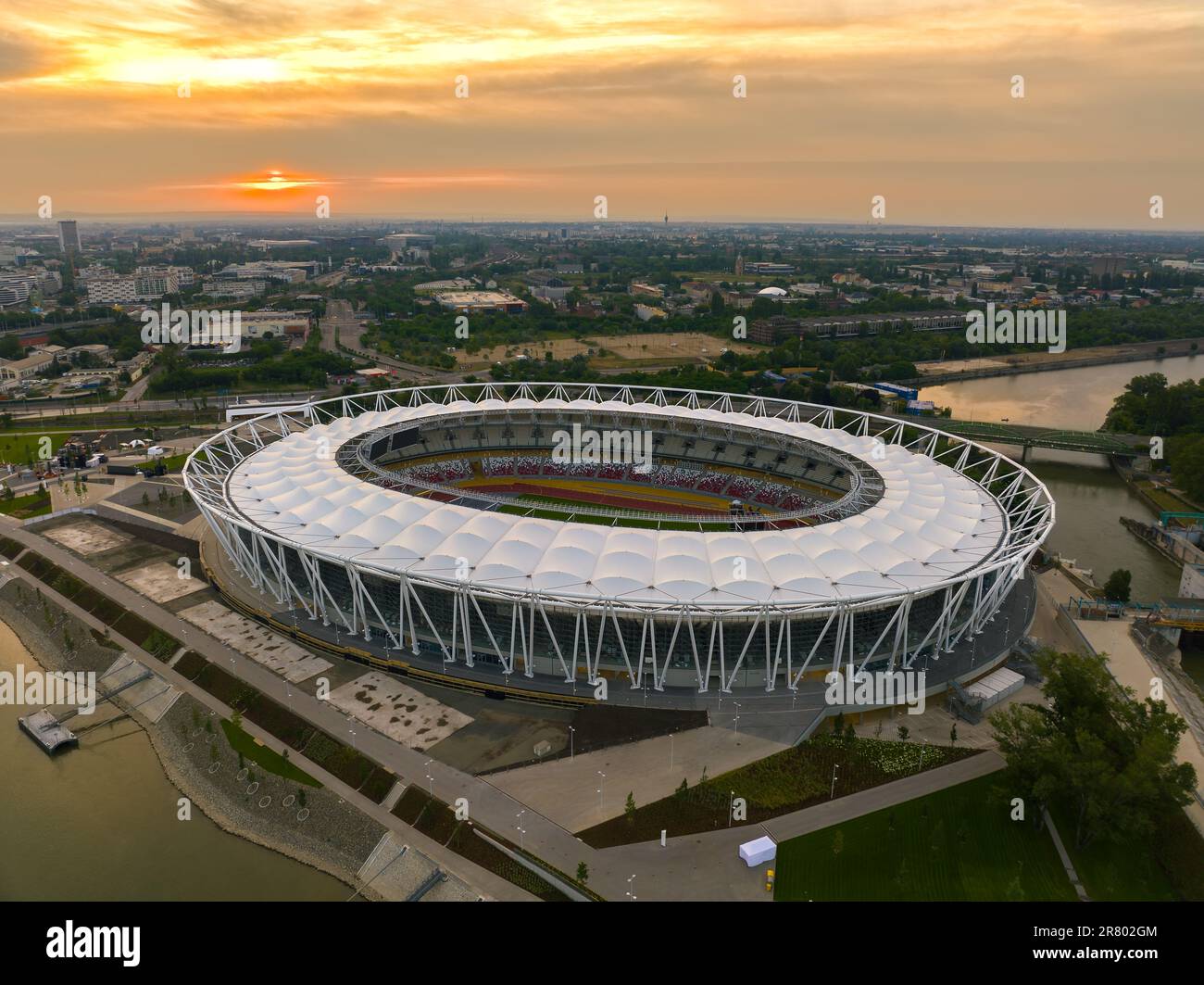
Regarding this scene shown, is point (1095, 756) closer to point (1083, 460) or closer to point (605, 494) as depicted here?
point (605, 494)

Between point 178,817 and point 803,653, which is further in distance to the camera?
point 803,653

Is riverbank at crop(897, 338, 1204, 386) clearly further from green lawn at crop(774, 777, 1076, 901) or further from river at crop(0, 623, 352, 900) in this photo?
river at crop(0, 623, 352, 900)

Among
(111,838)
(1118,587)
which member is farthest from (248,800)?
(1118,587)

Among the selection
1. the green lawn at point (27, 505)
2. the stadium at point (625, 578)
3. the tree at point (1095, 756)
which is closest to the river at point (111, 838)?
the stadium at point (625, 578)

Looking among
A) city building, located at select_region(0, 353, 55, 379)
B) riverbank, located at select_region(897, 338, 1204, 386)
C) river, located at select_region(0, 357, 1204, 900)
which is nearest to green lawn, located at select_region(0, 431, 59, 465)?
city building, located at select_region(0, 353, 55, 379)

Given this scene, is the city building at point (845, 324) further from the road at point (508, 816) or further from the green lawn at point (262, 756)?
the green lawn at point (262, 756)

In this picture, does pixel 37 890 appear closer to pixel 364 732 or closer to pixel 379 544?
pixel 364 732

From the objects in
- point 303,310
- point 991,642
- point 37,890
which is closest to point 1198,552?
point 991,642
